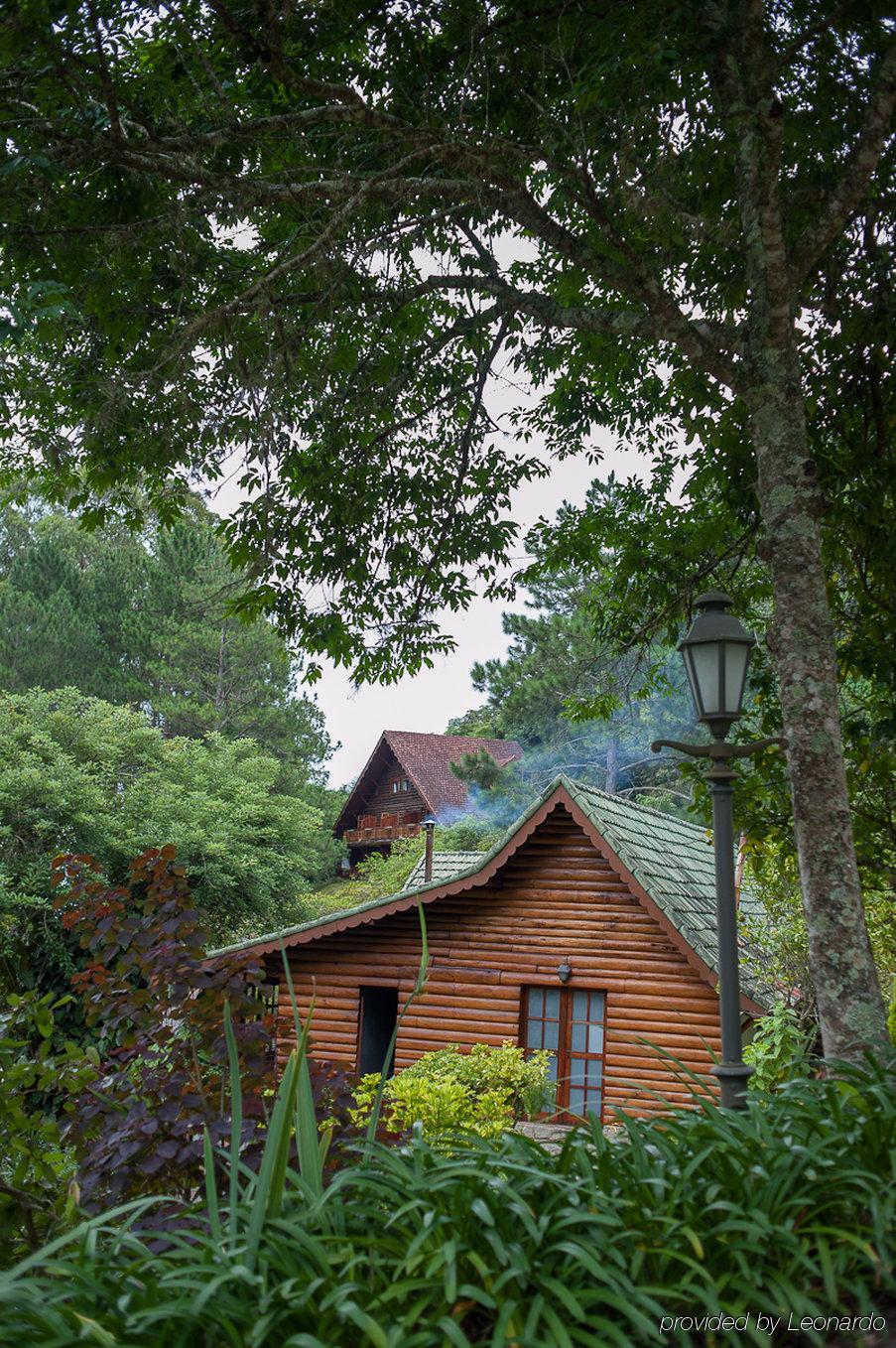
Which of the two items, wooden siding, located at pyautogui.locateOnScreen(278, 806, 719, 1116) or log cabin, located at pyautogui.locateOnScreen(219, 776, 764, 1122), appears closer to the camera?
log cabin, located at pyautogui.locateOnScreen(219, 776, 764, 1122)

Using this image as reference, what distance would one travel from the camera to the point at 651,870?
1138 cm

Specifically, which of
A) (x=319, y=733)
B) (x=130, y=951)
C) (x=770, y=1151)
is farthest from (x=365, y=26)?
(x=319, y=733)

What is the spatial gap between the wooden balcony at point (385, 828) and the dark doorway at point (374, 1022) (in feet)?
54.5

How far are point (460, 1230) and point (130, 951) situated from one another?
1946mm

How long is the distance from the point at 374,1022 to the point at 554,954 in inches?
121

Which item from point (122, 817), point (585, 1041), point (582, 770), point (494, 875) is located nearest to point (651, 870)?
point (494, 875)

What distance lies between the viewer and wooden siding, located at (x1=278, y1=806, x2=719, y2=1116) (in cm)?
1144

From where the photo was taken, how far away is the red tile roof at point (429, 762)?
109ft

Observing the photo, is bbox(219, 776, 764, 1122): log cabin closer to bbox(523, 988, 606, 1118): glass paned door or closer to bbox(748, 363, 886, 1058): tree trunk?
bbox(523, 988, 606, 1118): glass paned door

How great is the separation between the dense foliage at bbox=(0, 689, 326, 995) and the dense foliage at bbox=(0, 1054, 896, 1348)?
47.5ft

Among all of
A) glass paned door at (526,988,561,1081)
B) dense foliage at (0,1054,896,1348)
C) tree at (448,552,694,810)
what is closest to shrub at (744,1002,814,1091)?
glass paned door at (526,988,561,1081)

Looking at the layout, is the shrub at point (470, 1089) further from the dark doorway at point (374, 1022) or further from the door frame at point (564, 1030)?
the dark doorway at point (374, 1022)

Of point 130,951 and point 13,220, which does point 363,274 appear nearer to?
point 13,220

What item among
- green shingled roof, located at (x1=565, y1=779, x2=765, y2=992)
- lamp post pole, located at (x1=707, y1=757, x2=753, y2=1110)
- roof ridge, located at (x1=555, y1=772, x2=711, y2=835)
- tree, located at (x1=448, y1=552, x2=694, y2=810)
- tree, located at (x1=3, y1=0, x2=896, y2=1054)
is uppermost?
tree, located at (x1=448, y1=552, x2=694, y2=810)
